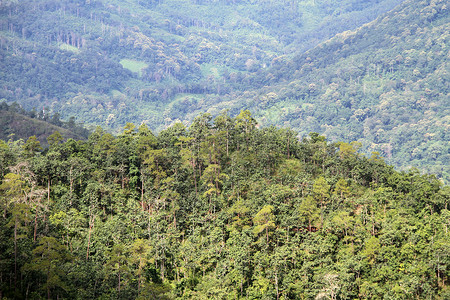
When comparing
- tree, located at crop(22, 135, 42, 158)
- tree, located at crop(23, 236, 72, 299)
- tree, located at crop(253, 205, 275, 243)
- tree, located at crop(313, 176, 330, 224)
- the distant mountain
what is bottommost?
tree, located at crop(23, 236, 72, 299)

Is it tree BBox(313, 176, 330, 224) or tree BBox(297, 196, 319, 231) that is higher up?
tree BBox(313, 176, 330, 224)

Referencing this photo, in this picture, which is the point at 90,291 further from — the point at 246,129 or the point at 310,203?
the point at 246,129

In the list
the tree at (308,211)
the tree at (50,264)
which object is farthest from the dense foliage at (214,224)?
the tree at (308,211)

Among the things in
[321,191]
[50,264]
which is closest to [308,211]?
[321,191]

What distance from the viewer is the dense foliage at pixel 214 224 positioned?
53750 mm

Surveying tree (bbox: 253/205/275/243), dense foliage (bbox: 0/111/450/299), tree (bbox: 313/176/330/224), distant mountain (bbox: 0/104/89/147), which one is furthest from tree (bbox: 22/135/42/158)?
distant mountain (bbox: 0/104/89/147)

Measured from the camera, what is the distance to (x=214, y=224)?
6550 centimetres

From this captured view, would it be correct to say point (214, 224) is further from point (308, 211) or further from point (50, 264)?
point (50, 264)

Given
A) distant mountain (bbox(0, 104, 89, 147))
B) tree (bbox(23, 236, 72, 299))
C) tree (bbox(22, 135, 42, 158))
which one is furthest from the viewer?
distant mountain (bbox(0, 104, 89, 147))

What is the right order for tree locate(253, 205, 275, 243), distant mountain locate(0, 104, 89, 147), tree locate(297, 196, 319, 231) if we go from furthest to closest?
distant mountain locate(0, 104, 89, 147) < tree locate(297, 196, 319, 231) < tree locate(253, 205, 275, 243)

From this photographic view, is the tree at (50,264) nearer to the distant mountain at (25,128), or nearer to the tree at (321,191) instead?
the tree at (321,191)

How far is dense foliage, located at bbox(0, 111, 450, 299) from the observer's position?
176ft

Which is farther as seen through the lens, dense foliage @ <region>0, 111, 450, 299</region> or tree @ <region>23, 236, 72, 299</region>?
dense foliage @ <region>0, 111, 450, 299</region>

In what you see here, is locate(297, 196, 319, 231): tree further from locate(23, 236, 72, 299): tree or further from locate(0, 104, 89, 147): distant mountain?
locate(0, 104, 89, 147): distant mountain
